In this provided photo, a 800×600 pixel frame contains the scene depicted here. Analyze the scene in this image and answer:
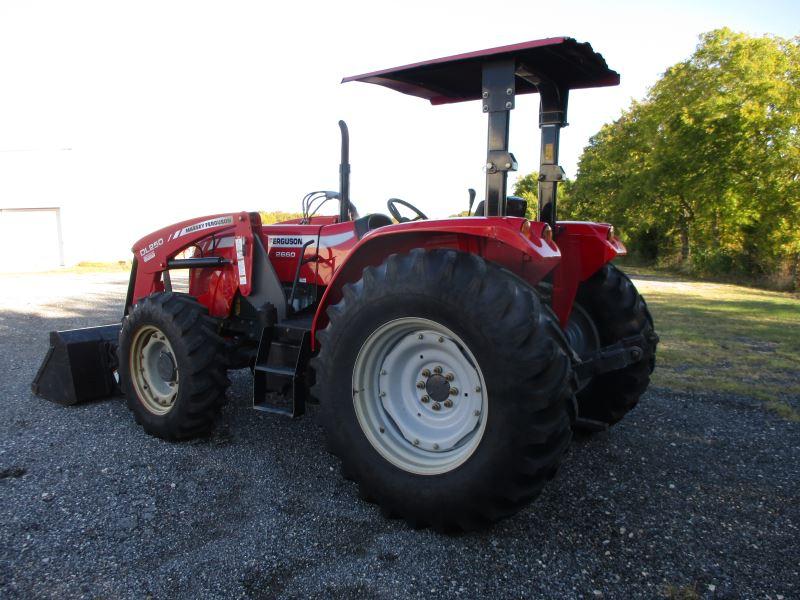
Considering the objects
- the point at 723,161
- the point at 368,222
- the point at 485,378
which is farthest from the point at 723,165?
the point at 485,378

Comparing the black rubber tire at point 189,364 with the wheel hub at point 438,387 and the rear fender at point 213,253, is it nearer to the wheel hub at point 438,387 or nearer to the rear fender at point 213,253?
the rear fender at point 213,253

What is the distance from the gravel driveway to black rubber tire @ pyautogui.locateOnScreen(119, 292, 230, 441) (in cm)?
14

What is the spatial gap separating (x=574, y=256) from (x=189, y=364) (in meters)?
2.45

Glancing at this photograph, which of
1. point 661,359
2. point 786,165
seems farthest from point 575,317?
point 786,165

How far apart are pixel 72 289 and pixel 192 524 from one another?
550 inches

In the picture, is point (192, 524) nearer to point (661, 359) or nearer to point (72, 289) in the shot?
point (661, 359)

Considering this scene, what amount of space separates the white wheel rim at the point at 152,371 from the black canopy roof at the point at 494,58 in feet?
6.97

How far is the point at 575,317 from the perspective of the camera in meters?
3.94

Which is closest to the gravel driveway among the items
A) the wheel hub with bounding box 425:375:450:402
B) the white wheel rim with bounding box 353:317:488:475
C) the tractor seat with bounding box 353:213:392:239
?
the white wheel rim with bounding box 353:317:488:475

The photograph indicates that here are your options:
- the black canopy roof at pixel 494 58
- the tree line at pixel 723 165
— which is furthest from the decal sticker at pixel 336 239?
the tree line at pixel 723 165

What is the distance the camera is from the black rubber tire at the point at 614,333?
3734 millimetres

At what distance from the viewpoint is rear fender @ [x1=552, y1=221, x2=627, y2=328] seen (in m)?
3.57

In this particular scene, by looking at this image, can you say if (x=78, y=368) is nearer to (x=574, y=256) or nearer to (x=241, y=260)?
(x=241, y=260)

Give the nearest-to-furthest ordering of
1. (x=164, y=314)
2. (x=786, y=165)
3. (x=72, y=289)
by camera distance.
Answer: (x=164, y=314)
(x=72, y=289)
(x=786, y=165)
